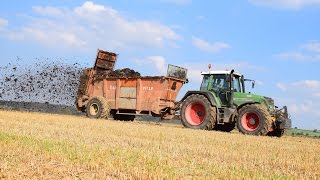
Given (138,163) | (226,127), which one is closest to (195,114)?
(226,127)

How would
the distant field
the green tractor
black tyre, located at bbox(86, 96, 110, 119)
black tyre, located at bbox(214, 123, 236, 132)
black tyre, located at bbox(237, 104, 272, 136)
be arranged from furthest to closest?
black tyre, located at bbox(86, 96, 110, 119) → black tyre, located at bbox(214, 123, 236, 132) → the green tractor → black tyre, located at bbox(237, 104, 272, 136) → the distant field

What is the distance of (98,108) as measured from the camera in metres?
17.0

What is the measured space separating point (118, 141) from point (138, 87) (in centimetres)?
764

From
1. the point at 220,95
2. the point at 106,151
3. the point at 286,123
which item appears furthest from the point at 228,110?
the point at 106,151

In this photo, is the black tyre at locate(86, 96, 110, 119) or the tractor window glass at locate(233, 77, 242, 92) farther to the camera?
the black tyre at locate(86, 96, 110, 119)

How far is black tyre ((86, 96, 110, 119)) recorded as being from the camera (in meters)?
16.8

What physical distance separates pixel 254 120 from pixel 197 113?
2051 millimetres

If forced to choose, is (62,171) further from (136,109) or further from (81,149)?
(136,109)

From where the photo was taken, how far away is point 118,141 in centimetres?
871

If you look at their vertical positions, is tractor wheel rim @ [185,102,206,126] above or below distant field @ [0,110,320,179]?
above

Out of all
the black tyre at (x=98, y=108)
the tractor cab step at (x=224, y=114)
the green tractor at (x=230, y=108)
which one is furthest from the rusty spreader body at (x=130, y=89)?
the tractor cab step at (x=224, y=114)

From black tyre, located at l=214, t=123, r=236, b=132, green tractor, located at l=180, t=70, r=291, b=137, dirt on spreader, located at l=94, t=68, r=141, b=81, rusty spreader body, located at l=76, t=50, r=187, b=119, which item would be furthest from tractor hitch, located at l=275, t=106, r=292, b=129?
dirt on spreader, located at l=94, t=68, r=141, b=81

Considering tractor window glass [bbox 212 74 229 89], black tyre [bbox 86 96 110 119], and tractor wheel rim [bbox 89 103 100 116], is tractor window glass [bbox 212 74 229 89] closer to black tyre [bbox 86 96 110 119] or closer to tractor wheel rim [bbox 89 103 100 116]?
black tyre [bbox 86 96 110 119]

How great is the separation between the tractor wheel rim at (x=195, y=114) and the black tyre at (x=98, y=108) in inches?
142
